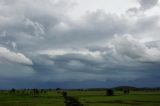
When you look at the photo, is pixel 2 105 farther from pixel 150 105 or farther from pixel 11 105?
pixel 150 105

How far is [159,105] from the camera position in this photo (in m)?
78.7

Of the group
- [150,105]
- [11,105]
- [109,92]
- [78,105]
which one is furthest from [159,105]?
[109,92]

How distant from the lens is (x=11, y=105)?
81.8 meters

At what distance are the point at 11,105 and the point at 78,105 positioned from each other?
17.1 meters

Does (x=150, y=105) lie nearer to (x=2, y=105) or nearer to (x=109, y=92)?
(x=2, y=105)

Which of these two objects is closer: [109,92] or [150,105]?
[150,105]

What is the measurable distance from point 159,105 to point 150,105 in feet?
7.10

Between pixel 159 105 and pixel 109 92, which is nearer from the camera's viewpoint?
pixel 159 105

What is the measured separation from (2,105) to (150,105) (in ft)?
123

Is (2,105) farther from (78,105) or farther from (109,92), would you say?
(109,92)

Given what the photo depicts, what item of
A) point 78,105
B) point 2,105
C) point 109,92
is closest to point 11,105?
point 2,105

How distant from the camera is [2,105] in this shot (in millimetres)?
82688

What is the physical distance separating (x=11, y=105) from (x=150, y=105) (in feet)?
115

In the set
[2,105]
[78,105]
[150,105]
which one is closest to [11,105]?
[2,105]
